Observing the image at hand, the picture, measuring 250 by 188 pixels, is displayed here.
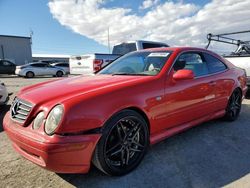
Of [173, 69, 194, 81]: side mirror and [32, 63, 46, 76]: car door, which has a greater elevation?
[173, 69, 194, 81]: side mirror

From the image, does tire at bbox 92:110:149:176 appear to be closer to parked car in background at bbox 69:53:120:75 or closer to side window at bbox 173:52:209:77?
side window at bbox 173:52:209:77

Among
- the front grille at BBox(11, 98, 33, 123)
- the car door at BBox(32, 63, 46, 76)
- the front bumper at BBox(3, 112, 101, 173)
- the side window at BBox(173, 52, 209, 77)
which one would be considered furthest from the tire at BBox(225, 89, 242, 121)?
the car door at BBox(32, 63, 46, 76)

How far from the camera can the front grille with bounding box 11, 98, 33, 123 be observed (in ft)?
9.27

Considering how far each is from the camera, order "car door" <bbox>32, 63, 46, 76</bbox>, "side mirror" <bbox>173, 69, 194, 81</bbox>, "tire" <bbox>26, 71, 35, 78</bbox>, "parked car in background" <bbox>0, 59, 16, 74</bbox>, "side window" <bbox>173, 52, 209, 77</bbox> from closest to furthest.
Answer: "side mirror" <bbox>173, 69, 194, 81</bbox> < "side window" <bbox>173, 52, 209, 77</bbox> < "tire" <bbox>26, 71, 35, 78</bbox> < "car door" <bbox>32, 63, 46, 76</bbox> < "parked car in background" <bbox>0, 59, 16, 74</bbox>

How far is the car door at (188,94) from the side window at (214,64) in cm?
13

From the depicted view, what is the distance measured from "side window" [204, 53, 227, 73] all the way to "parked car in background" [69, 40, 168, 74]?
623cm

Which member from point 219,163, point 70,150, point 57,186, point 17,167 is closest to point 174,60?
point 219,163

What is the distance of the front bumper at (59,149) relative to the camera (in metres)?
2.45

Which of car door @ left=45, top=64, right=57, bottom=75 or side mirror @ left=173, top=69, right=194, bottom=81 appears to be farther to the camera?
car door @ left=45, top=64, right=57, bottom=75

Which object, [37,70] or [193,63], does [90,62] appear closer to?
[193,63]

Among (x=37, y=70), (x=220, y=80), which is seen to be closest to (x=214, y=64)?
(x=220, y=80)

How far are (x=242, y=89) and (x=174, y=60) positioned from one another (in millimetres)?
2349

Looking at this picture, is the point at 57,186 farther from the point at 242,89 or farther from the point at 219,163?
the point at 242,89

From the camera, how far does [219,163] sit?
330cm
